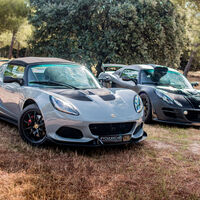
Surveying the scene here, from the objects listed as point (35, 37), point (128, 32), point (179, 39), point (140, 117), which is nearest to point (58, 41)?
point (35, 37)

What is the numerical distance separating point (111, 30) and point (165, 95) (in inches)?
509

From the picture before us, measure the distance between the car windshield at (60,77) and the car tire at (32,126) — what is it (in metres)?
0.60

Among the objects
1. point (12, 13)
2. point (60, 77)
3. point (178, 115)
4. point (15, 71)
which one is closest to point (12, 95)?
point (15, 71)

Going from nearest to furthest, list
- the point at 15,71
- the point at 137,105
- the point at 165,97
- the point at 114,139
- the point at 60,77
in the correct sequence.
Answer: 1. the point at 114,139
2. the point at 137,105
3. the point at 60,77
4. the point at 15,71
5. the point at 165,97

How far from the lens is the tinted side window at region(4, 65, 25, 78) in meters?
5.83

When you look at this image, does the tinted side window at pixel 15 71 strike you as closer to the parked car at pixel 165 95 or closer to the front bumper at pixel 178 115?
the parked car at pixel 165 95

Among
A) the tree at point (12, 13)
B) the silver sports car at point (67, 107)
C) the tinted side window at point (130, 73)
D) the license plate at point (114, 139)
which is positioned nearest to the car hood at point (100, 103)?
the silver sports car at point (67, 107)

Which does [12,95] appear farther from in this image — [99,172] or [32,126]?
[99,172]

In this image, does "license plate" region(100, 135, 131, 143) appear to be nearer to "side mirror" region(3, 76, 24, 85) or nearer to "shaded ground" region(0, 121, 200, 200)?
"shaded ground" region(0, 121, 200, 200)

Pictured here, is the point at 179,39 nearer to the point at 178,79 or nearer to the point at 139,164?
the point at 178,79

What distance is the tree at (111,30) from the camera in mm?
19688

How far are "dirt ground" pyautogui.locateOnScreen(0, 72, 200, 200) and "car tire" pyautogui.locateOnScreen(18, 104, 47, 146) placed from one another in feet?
0.43

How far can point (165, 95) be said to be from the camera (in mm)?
7574

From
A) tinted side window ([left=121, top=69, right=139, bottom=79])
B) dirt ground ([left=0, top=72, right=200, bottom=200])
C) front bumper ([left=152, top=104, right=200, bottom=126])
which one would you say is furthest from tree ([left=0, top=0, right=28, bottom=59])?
dirt ground ([left=0, top=72, right=200, bottom=200])
